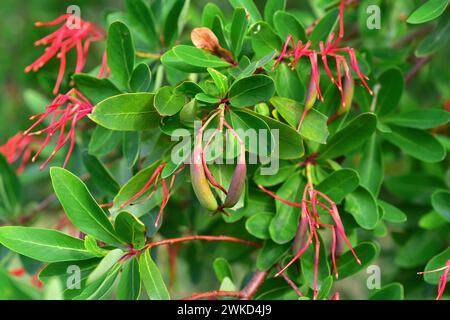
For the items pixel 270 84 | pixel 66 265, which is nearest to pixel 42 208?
pixel 66 265

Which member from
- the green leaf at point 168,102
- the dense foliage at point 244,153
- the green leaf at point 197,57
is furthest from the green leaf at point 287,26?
the green leaf at point 168,102

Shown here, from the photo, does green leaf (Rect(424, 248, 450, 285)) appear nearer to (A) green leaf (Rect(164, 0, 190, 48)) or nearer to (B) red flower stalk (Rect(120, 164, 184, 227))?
(B) red flower stalk (Rect(120, 164, 184, 227))

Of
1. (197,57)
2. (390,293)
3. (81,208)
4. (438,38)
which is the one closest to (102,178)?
(81,208)

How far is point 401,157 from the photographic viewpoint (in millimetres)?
1723

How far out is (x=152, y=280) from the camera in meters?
1.02

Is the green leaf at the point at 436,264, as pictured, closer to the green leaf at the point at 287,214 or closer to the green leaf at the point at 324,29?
the green leaf at the point at 287,214

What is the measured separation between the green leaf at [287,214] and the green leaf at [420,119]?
0.84 ft

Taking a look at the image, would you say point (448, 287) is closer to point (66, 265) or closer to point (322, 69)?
point (322, 69)

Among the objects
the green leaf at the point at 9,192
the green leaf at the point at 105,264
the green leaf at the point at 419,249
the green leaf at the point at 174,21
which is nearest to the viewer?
the green leaf at the point at 105,264

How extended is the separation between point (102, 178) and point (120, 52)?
0.77 feet

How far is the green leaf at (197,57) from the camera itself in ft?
3.43

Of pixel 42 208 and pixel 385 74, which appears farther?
pixel 42 208

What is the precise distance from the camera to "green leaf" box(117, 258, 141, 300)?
3.38ft
